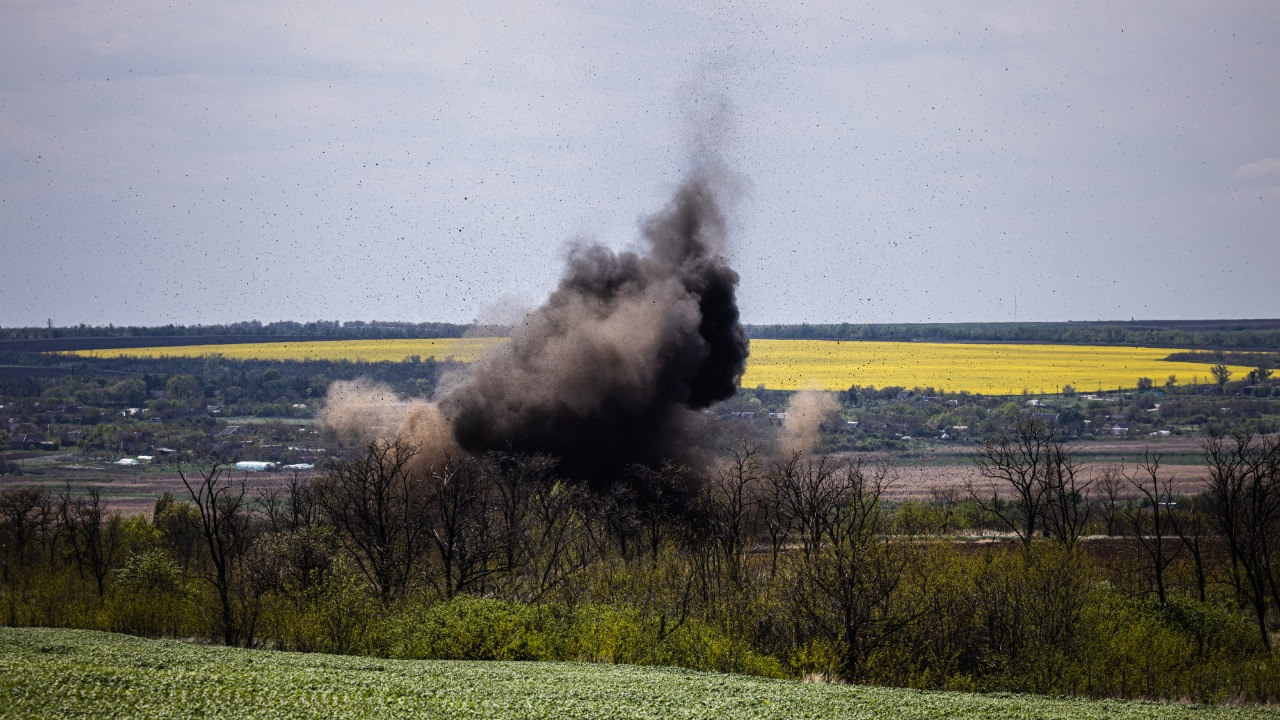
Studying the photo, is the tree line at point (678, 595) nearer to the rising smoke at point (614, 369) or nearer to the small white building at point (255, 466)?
the rising smoke at point (614, 369)

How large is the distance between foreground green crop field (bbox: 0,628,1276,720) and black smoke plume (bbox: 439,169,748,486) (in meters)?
39.3

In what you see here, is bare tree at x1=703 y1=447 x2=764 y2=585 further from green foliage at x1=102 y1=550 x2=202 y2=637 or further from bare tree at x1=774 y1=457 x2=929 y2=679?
green foliage at x1=102 y1=550 x2=202 y2=637

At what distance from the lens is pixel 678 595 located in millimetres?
54688

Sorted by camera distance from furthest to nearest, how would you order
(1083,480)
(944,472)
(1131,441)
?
(1131,441), (944,472), (1083,480)

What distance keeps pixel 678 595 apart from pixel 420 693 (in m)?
23.8

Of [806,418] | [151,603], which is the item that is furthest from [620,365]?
[806,418]

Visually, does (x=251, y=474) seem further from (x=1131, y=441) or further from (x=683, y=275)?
(x=1131, y=441)

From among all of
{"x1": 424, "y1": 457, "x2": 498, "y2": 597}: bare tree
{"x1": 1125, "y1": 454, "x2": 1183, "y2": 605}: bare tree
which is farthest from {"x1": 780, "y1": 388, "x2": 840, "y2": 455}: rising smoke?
{"x1": 424, "y1": 457, "x2": 498, "y2": 597}: bare tree

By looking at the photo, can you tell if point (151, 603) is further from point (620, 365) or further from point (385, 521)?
point (620, 365)

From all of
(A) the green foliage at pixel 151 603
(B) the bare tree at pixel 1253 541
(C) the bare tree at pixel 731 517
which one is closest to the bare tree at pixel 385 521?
(A) the green foliage at pixel 151 603

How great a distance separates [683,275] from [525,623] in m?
40.3

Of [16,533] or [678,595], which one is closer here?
[678,595]

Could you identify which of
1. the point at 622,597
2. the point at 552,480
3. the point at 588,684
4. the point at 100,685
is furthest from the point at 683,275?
the point at 100,685

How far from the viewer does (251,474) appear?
498ft
